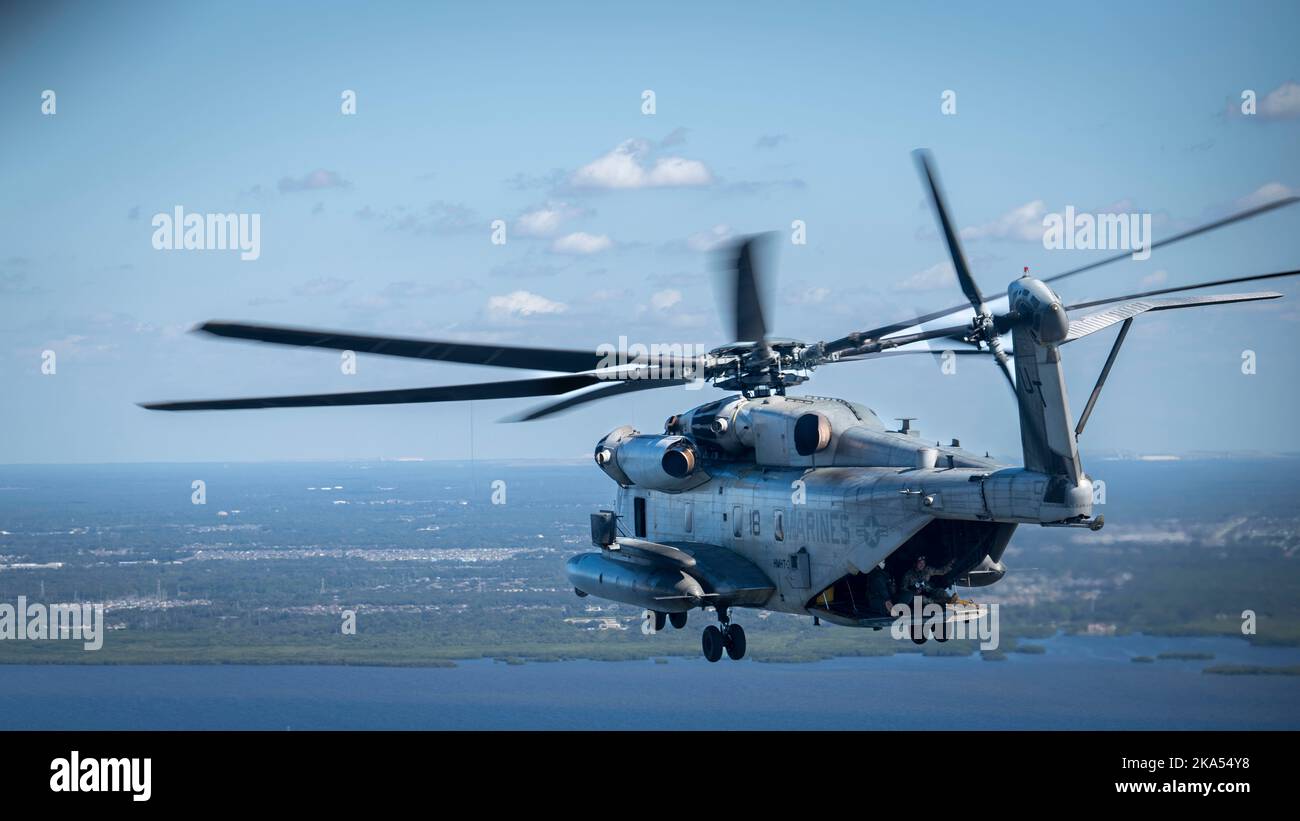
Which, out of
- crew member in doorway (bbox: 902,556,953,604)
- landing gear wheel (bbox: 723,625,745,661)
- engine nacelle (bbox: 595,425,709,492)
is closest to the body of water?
engine nacelle (bbox: 595,425,709,492)

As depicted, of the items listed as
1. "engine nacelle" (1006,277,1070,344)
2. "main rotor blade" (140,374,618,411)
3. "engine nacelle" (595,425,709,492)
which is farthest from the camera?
"engine nacelle" (595,425,709,492)

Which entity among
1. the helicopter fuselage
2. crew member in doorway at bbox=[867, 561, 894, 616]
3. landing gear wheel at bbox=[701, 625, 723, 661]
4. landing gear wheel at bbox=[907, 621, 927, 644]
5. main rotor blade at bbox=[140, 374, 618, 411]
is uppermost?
main rotor blade at bbox=[140, 374, 618, 411]

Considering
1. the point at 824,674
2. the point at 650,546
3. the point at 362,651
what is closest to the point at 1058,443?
the point at 650,546

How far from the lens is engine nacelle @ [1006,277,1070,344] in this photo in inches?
760

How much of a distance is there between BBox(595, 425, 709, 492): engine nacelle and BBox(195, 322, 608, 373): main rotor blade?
3464 mm

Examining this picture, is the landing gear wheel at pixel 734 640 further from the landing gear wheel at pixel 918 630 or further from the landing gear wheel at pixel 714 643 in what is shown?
the landing gear wheel at pixel 918 630

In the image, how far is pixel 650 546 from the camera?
87.7 feet

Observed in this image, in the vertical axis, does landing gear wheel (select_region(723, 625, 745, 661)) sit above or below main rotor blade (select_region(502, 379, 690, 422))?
below

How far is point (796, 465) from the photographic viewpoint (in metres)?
25.3

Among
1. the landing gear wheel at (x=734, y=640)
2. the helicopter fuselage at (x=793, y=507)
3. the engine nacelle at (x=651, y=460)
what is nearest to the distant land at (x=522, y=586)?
the engine nacelle at (x=651, y=460)
